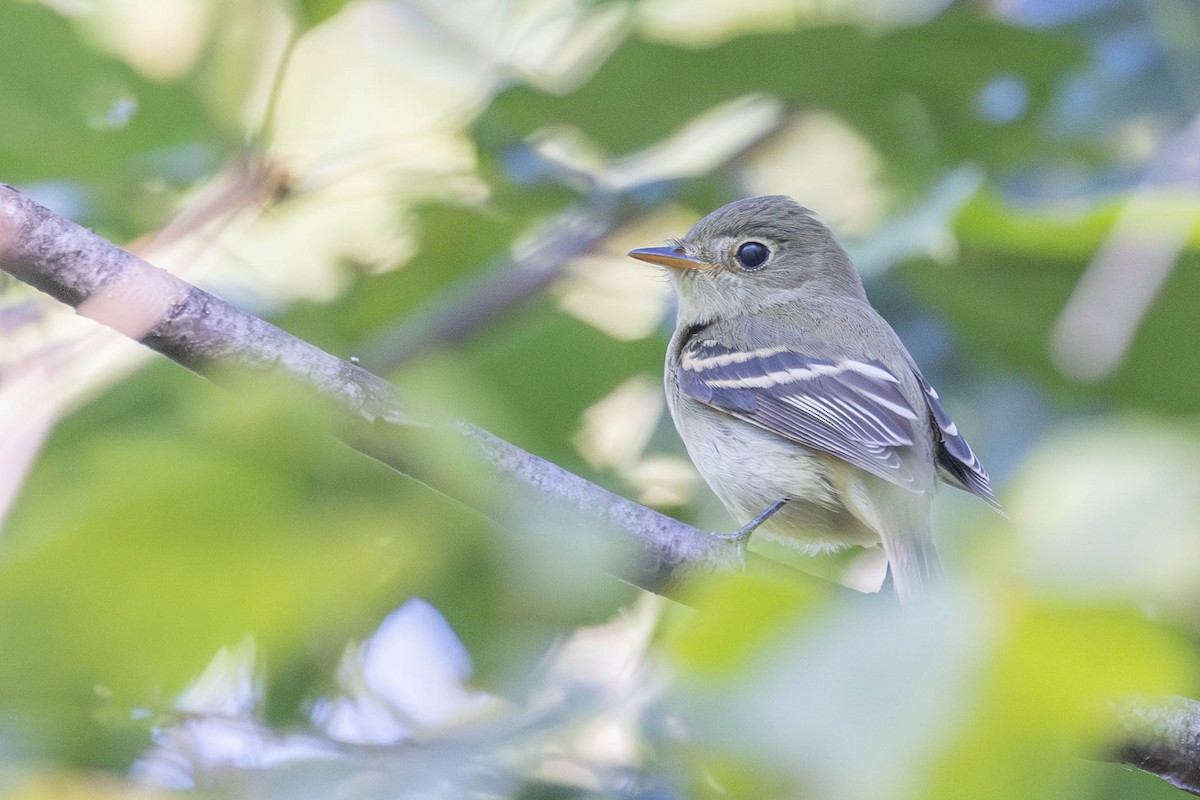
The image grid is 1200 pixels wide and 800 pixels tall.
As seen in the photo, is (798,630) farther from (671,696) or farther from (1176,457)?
(1176,457)

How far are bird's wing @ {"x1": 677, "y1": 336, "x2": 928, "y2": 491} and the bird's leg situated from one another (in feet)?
0.65

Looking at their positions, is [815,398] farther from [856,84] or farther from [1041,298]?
[856,84]

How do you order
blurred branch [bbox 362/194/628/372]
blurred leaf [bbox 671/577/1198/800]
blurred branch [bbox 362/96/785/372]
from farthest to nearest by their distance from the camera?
blurred branch [bbox 362/96/785/372] < blurred branch [bbox 362/194/628/372] < blurred leaf [bbox 671/577/1198/800]

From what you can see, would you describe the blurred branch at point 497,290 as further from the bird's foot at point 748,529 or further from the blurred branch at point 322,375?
the blurred branch at point 322,375

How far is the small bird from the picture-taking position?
11.0 feet

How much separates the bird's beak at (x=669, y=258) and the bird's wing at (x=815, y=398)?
30 cm

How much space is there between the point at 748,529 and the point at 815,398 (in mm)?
516

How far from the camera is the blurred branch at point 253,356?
7.04 ft

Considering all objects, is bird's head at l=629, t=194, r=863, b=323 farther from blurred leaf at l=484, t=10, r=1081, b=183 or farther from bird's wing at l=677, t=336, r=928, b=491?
blurred leaf at l=484, t=10, r=1081, b=183

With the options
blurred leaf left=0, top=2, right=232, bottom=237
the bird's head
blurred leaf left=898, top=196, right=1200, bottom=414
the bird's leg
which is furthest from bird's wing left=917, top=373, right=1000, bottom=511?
blurred leaf left=0, top=2, right=232, bottom=237

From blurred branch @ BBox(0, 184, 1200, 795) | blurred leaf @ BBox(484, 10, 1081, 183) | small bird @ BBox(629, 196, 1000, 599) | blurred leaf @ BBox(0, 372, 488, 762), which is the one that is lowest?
blurred leaf @ BBox(0, 372, 488, 762)

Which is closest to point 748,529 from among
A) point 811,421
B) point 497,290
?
point 811,421

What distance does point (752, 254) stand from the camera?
178 inches

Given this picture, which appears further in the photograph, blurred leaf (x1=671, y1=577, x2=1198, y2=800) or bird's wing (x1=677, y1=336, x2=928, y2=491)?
bird's wing (x1=677, y1=336, x2=928, y2=491)
